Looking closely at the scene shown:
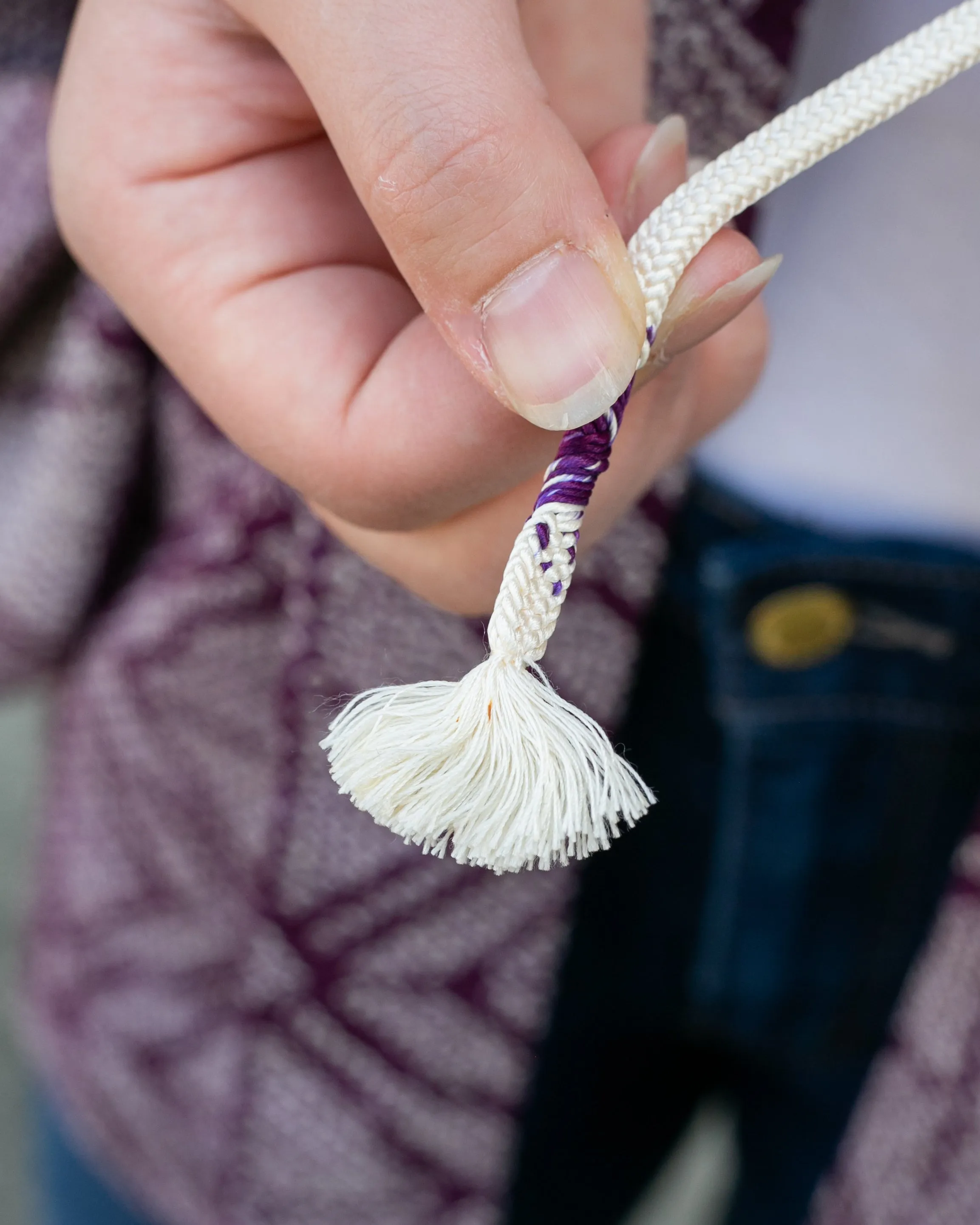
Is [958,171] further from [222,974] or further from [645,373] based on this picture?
[222,974]

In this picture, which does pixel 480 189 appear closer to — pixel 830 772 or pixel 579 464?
pixel 579 464

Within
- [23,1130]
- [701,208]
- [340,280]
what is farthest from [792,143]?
[23,1130]

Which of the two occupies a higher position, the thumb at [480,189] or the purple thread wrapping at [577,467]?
the thumb at [480,189]

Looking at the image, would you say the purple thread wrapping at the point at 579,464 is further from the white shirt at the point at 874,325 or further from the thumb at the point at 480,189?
the white shirt at the point at 874,325

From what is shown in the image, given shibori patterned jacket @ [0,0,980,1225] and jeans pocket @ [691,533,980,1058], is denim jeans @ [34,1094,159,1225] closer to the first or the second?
shibori patterned jacket @ [0,0,980,1225]

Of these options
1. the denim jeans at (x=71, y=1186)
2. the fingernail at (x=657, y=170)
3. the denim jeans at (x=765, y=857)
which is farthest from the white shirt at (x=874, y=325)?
the denim jeans at (x=71, y=1186)

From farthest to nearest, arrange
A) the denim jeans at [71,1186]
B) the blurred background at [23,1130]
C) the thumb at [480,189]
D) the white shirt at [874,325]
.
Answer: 1. the blurred background at [23,1130]
2. the denim jeans at [71,1186]
3. the white shirt at [874,325]
4. the thumb at [480,189]
